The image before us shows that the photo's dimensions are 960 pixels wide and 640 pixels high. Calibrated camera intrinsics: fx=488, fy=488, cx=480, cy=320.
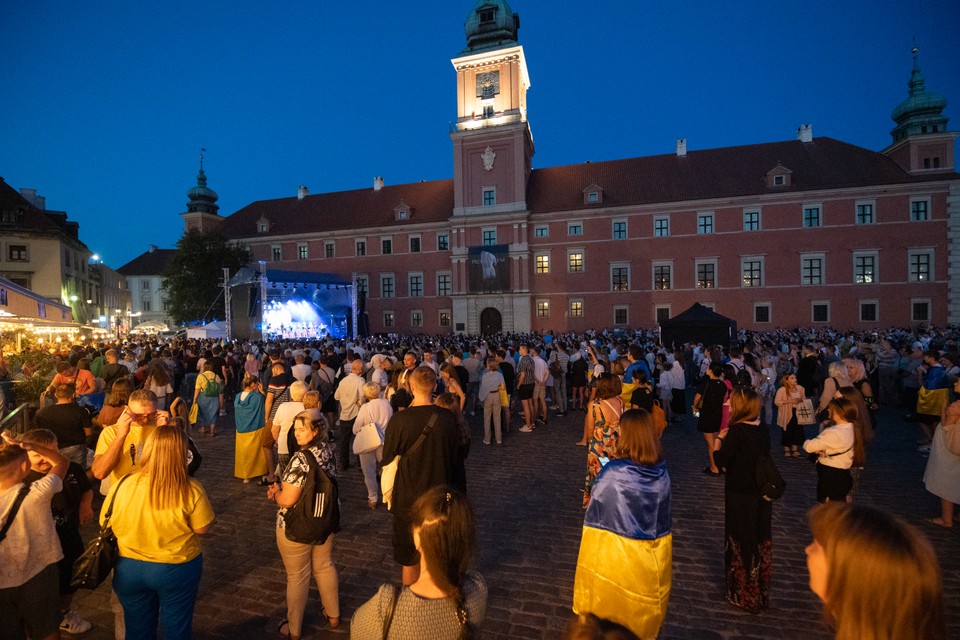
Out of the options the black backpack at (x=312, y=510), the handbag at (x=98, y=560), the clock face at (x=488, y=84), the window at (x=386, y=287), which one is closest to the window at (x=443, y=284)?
the window at (x=386, y=287)

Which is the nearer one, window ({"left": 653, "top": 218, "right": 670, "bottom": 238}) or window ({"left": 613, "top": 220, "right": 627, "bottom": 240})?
window ({"left": 653, "top": 218, "right": 670, "bottom": 238})

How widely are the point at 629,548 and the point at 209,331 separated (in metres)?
31.9

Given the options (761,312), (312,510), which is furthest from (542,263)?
(312,510)

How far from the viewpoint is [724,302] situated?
35562 mm

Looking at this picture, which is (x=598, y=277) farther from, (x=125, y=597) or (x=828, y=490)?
(x=125, y=597)

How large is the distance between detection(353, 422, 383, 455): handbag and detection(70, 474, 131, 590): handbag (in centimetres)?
317

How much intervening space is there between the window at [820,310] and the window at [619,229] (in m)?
13.6

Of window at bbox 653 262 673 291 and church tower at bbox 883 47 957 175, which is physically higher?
church tower at bbox 883 47 957 175

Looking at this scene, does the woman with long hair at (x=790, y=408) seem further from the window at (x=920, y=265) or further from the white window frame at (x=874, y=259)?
the window at (x=920, y=265)

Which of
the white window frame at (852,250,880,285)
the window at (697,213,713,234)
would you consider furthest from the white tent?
the white window frame at (852,250,880,285)

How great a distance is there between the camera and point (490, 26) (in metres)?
41.4

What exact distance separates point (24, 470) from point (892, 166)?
45.1 metres

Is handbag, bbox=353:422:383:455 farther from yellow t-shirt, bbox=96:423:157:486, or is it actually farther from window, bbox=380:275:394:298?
window, bbox=380:275:394:298

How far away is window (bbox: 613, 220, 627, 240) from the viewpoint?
37.5m
